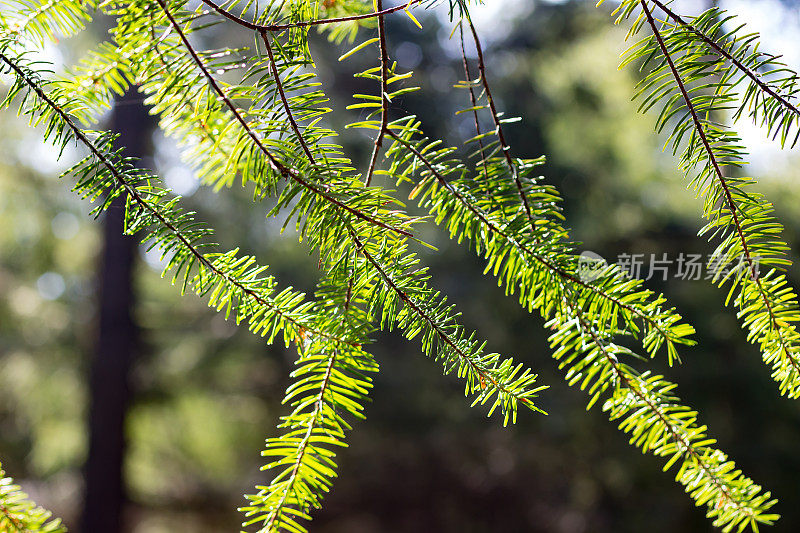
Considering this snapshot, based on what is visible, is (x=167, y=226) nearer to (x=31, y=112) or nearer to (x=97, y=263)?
(x=31, y=112)

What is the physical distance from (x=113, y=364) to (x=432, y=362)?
5.13 feet

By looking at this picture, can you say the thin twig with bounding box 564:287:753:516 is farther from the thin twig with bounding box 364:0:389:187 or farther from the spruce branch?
the spruce branch

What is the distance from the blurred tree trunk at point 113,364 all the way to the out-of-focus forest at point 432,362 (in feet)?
0.42

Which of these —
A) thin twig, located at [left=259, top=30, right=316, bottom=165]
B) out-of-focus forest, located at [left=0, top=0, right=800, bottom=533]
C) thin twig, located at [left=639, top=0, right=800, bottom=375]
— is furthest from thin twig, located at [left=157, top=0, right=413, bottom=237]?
out-of-focus forest, located at [left=0, top=0, right=800, bottom=533]

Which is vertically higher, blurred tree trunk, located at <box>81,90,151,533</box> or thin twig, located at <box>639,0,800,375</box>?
thin twig, located at <box>639,0,800,375</box>

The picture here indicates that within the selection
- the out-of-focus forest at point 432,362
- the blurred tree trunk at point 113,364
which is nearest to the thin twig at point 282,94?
the out-of-focus forest at point 432,362

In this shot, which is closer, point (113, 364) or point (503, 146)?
point (503, 146)

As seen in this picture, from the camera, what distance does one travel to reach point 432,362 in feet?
9.14

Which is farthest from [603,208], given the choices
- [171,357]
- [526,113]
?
[171,357]

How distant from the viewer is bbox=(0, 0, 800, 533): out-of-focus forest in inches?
101

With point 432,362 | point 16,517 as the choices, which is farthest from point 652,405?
point 432,362

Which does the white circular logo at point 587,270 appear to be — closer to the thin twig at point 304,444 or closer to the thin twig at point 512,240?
the thin twig at point 512,240

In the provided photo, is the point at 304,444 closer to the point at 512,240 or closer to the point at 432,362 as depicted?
the point at 512,240

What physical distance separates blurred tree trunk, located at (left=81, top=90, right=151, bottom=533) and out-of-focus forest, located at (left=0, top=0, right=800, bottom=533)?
0.42 ft
